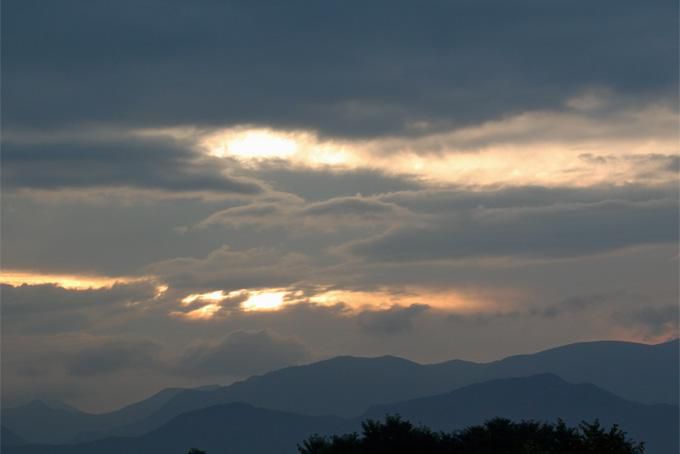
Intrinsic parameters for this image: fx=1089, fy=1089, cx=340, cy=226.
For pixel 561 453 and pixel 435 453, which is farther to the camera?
pixel 435 453

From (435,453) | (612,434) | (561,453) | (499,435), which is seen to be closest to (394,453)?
(435,453)

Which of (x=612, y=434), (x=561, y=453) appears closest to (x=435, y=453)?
(x=561, y=453)

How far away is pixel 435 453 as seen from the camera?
514 feet

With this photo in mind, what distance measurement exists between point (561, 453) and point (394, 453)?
65.0 metres

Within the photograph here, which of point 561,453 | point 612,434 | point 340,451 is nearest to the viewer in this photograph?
point 612,434

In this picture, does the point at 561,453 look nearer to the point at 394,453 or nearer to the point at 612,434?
the point at 612,434

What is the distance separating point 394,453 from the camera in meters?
157

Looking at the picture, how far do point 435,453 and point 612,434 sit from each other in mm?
73306

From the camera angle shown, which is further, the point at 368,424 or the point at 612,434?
the point at 368,424

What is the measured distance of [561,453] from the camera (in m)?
94.5

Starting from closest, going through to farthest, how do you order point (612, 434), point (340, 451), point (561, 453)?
point (612, 434)
point (561, 453)
point (340, 451)

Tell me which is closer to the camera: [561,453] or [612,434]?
[612,434]

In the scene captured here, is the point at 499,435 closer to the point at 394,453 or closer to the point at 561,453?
the point at 394,453

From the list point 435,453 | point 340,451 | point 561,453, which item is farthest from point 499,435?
point 561,453
